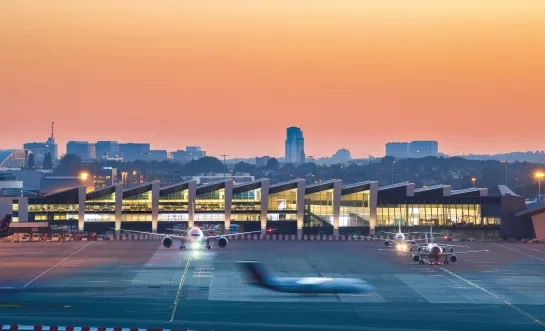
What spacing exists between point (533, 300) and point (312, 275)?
20257 mm

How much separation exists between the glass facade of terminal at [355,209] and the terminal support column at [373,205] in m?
0.55

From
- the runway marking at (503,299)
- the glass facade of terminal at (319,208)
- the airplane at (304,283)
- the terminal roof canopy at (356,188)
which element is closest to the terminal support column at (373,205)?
the terminal roof canopy at (356,188)

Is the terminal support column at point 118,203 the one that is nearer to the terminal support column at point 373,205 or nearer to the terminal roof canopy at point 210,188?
the terminal roof canopy at point 210,188

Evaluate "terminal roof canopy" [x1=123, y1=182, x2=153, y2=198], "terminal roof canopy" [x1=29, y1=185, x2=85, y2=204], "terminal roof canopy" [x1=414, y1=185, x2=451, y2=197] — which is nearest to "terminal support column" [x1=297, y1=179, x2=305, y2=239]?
"terminal roof canopy" [x1=414, y1=185, x2=451, y2=197]

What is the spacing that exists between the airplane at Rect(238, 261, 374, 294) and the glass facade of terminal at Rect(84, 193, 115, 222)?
62586 millimetres

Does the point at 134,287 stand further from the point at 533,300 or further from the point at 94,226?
the point at 94,226

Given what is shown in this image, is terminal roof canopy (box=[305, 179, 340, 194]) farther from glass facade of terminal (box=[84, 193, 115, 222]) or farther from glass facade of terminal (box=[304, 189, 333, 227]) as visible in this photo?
glass facade of terminal (box=[84, 193, 115, 222])

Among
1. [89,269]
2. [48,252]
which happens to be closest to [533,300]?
[89,269]

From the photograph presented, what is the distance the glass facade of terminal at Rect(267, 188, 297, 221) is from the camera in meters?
143

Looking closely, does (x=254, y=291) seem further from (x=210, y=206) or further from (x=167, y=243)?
(x=210, y=206)

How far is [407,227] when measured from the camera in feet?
464

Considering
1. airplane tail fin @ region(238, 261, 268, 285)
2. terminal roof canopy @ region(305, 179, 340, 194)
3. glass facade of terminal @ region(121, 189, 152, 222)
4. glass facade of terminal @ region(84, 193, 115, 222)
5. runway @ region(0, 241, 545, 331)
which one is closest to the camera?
runway @ region(0, 241, 545, 331)

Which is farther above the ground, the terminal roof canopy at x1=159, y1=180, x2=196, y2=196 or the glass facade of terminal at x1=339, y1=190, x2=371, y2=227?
the terminal roof canopy at x1=159, y1=180, x2=196, y2=196

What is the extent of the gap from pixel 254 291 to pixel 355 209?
72.1 metres
